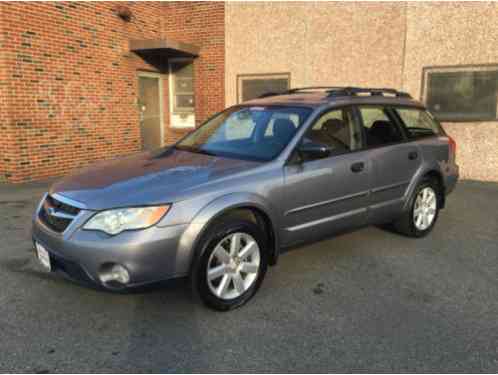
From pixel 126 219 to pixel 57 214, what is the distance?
2.23 ft

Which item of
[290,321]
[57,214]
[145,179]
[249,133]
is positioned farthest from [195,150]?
[290,321]

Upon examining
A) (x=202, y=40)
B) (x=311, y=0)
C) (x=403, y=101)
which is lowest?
(x=403, y=101)

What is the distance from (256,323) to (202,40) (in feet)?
30.7

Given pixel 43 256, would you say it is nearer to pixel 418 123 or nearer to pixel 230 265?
pixel 230 265

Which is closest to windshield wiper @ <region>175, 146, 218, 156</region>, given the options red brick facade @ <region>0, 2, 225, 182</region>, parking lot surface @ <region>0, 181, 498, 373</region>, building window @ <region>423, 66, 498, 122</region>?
parking lot surface @ <region>0, 181, 498, 373</region>

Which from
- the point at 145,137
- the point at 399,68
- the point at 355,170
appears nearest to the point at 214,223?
the point at 355,170

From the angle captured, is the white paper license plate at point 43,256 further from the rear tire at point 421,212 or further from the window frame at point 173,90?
the window frame at point 173,90

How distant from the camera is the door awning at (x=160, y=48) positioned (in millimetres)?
10219

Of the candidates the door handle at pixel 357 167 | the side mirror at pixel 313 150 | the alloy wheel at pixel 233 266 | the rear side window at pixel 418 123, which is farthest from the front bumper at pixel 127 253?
the rear side window at pixel 418 123

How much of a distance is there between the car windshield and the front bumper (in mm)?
1164

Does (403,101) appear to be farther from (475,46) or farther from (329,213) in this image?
(475,46)

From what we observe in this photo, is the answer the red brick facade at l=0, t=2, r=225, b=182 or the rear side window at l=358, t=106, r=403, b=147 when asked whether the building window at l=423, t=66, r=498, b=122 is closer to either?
the rear side window at l=358, t=106, r=403, b=147

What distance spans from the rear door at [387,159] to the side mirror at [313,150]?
890mm

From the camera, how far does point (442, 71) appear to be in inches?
354
